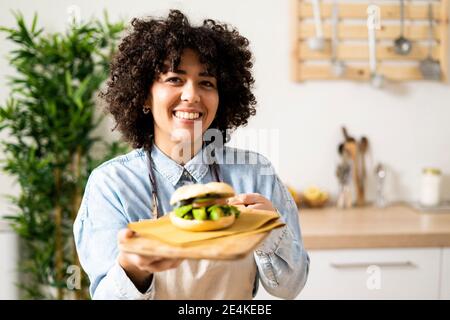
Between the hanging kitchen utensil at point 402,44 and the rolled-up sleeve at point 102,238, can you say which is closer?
the rolled-up sleeve at point 102,238

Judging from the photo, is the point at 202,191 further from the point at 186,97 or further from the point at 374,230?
the point at 374,230

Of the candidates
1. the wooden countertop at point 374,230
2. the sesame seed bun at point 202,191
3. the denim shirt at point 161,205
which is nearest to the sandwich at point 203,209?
the sesame seed bun at point 202,191

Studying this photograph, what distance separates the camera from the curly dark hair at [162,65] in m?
0.83

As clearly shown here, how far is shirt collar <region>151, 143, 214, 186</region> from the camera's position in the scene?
0.90 m

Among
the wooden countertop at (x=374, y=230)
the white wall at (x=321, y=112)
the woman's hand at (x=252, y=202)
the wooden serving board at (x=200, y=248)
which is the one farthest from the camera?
the white wall at (x=321, y=112)

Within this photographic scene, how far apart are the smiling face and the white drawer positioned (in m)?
0.96

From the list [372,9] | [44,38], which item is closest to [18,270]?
[44,38]

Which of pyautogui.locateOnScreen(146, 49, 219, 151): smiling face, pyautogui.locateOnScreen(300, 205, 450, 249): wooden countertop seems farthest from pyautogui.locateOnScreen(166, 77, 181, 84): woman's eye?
pyautogui.locateOnScreen(300, 205, 450, 249): wooden countertop

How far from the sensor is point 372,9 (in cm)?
198

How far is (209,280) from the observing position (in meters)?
0.94

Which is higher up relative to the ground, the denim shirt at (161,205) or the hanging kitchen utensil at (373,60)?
the hanging kitchen utensil at (373,60)

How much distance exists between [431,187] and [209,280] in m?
1.28

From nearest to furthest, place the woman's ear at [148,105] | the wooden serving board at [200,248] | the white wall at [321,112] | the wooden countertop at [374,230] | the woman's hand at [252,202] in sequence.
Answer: the wooden serving board at [200,248], the woman's hand at [252,202], the woman's ear at [148,105], the wooden countertop at [374,230], the white wall at [321,112]

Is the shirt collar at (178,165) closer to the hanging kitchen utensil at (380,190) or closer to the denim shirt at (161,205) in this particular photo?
the denim shirt at (161,205)
